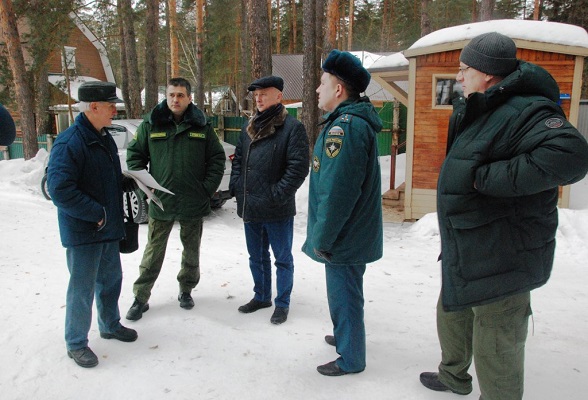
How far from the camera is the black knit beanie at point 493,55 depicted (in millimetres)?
2176

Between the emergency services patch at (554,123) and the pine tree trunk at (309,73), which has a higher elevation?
the pine tree trunk at (309,73)

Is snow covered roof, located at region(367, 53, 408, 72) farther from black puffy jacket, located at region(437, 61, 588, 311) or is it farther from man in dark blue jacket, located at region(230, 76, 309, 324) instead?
black puffy jacket, located at region(437, 61, 588, 311)

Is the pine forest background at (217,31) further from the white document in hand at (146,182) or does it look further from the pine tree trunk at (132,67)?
the white document in hand at (146,182)

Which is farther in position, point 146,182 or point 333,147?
point 146,182

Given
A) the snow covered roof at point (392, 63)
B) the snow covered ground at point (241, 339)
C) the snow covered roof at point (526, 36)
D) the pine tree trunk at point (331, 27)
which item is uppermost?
the pine tree trunk at point (331, 27)

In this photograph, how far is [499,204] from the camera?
7.15 ft

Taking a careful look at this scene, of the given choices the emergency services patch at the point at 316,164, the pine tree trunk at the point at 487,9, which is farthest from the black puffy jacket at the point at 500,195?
the pine tree trunk at the point at 487,9

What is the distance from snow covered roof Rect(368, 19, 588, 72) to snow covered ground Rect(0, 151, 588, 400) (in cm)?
339

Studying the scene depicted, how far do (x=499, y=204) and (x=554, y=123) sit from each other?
424mm

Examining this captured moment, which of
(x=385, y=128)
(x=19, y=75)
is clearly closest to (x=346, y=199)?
(x=19, y=75)

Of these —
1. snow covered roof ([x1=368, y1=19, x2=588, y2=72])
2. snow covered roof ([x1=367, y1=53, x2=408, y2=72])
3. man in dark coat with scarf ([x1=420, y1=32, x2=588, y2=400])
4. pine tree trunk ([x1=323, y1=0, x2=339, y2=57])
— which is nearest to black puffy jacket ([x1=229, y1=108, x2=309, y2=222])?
man in dark coat with scarf ([x1=420, y1=32, x2=588, y2=400])

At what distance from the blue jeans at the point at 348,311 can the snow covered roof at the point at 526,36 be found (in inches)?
227

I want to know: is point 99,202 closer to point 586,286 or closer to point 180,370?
point 180,370

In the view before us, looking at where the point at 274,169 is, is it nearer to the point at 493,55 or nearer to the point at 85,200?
the point at 85,200
